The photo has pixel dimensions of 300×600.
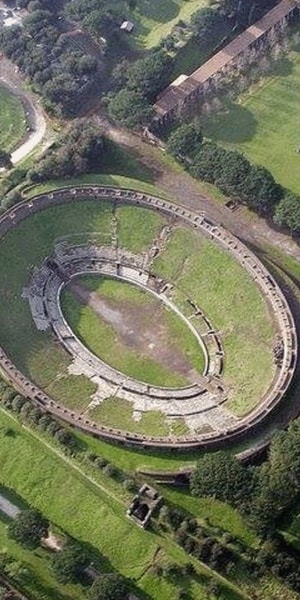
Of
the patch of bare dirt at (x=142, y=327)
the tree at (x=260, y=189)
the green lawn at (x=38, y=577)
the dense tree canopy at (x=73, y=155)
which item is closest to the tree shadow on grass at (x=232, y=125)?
the tree at (x=260, y=189)

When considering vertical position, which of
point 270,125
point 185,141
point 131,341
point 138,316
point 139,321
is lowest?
point 131,341

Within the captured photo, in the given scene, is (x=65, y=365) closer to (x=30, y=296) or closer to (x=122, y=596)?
(x=30, y=296)

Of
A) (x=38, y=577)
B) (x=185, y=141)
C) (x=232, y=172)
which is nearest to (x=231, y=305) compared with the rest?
(x=232, y=172)

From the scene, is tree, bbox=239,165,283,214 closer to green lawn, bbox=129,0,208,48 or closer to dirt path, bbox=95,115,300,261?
dirt path, bbox=95,115,300,261

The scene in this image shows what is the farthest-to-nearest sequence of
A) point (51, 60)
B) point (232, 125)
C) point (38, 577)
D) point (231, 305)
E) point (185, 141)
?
1. point (51, 60)
2. point (232, 125)
3. point (185, 141)
4. point (231, 305)
5. point (38, 577)

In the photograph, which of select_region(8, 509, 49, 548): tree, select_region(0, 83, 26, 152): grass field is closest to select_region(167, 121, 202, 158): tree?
select_region(0, 83, 26, 152): grass field

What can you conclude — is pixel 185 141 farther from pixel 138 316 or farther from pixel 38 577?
pixel 38 577
